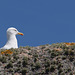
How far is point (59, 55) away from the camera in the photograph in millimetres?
32344

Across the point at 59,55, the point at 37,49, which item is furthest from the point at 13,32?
the point at 59,55

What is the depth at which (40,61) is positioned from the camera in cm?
3162

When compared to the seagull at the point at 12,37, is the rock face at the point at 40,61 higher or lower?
lower

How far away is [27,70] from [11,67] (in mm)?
1533

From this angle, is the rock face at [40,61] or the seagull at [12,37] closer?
the rock face at [40,61]

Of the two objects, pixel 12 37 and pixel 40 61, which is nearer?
pixel 40 61

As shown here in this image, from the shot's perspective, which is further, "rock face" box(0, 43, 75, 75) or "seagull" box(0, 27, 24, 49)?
"seagull" box(0, 27, 24, 49)

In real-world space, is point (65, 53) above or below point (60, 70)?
above

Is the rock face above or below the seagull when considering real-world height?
below

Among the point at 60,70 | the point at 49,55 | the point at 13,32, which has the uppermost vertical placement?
the point at 13,32

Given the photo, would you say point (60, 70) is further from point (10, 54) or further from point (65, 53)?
point (10, 54)

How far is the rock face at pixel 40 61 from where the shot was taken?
99.4ft

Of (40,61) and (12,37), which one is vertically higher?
(12,37)

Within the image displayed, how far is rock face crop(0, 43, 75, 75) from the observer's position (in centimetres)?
3030
